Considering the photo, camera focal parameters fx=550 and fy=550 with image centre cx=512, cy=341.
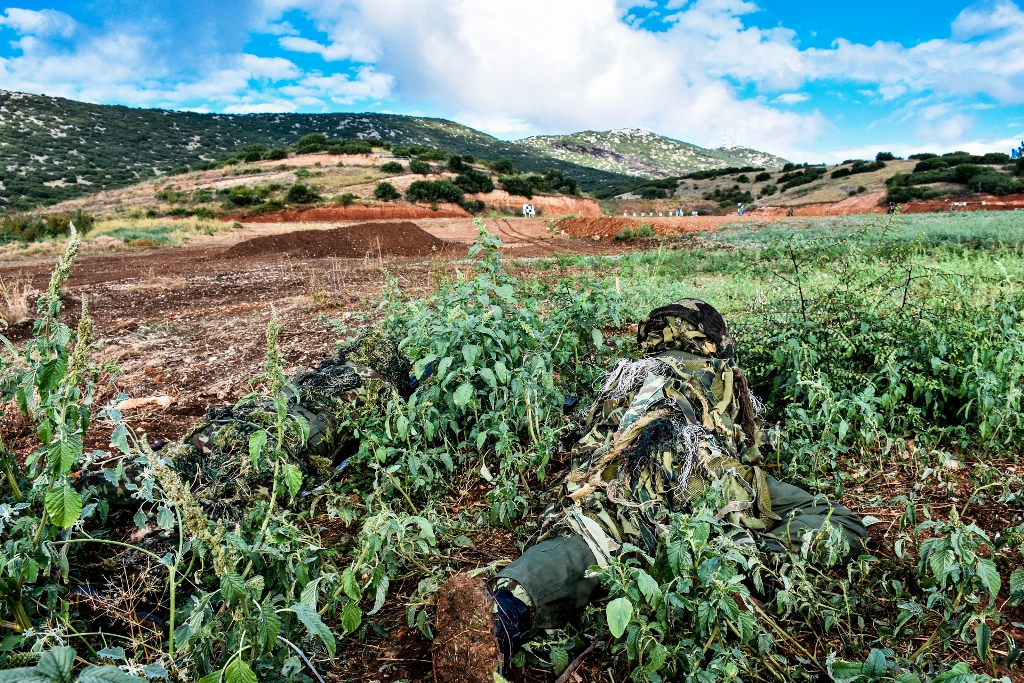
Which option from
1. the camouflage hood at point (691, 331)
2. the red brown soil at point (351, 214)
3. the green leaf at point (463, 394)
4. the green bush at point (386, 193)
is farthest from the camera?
the green bush at point (386, 193)

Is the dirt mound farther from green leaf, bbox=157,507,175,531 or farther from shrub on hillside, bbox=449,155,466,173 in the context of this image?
shrub on hillside, bbox=449,155,466,173

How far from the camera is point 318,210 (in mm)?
25453

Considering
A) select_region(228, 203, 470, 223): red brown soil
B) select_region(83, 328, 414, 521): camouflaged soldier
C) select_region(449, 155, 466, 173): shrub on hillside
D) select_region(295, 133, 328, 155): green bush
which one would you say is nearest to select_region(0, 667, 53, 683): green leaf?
select_region(83, 328, 414, 521): camouflaged soldier

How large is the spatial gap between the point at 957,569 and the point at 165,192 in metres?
34.2

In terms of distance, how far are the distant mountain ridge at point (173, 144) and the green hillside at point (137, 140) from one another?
3.6 inches

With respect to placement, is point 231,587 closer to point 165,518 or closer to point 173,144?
point 165,518

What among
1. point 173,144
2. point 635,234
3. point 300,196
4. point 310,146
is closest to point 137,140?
point 173,144

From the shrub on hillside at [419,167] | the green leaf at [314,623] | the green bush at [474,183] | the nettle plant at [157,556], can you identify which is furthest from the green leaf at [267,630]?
the shrub on hillside at [419,167]

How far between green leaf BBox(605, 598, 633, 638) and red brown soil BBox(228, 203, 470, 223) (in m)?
25.4

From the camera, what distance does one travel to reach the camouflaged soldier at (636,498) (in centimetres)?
181

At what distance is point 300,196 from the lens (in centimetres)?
2739

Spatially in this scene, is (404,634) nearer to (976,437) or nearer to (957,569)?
(957,569)

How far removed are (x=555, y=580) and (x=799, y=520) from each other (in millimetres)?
1097

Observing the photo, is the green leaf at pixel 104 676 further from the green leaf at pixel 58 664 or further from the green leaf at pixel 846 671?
the green leaf at pixel 846 671
